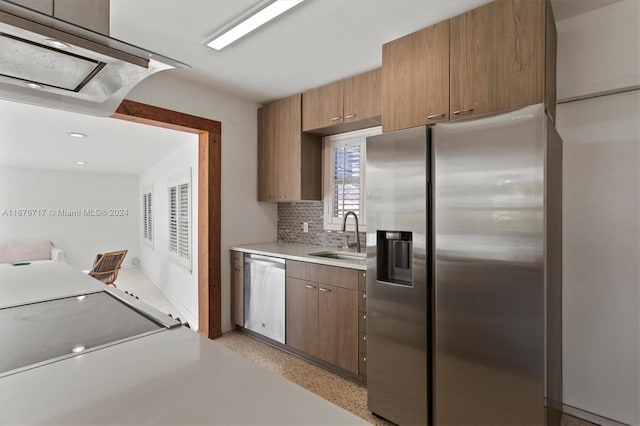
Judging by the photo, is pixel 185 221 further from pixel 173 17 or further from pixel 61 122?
pixel 173 17

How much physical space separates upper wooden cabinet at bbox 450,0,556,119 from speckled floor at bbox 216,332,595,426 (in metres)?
1.95

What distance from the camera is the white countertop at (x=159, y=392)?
0.66 meters

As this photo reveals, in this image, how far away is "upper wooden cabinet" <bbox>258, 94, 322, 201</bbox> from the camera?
3438mm

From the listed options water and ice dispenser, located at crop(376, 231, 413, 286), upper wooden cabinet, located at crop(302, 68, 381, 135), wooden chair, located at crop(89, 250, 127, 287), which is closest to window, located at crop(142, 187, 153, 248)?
wooden chair, located at crop(89, 250, 127, 287)

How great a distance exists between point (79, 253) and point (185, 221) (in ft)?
16.1

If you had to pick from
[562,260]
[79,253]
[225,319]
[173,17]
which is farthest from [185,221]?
[79,253]

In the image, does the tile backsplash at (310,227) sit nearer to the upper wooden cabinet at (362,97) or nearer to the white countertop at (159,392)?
the upper wooden cabinet at (362,97)

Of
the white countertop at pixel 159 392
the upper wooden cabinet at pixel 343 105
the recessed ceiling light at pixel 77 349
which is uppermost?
the upper wooden cabinet at pixel 343 105

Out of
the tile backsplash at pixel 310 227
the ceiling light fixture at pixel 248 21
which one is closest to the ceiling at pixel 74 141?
the tile backsplash at pixel 310 227

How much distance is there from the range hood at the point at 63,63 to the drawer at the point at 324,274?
71.6 inches

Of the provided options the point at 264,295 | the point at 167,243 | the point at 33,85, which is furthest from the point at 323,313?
the point at 167,243

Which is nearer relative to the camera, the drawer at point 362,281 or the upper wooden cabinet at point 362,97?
the drawer at point 362,281

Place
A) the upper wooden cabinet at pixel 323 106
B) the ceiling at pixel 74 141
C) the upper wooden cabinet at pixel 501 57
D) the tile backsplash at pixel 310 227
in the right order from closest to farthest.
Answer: the upper wooden cabinet at pixel 501 57, the upper wooden cabinet at pixel 323 106, the tile backsplash at pixel 310 227, the ceiling at pixel 74 141

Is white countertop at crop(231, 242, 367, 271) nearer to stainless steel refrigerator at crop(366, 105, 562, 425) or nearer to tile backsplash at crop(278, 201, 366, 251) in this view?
tile backsplash at crop(278, 201, 366, 251)
